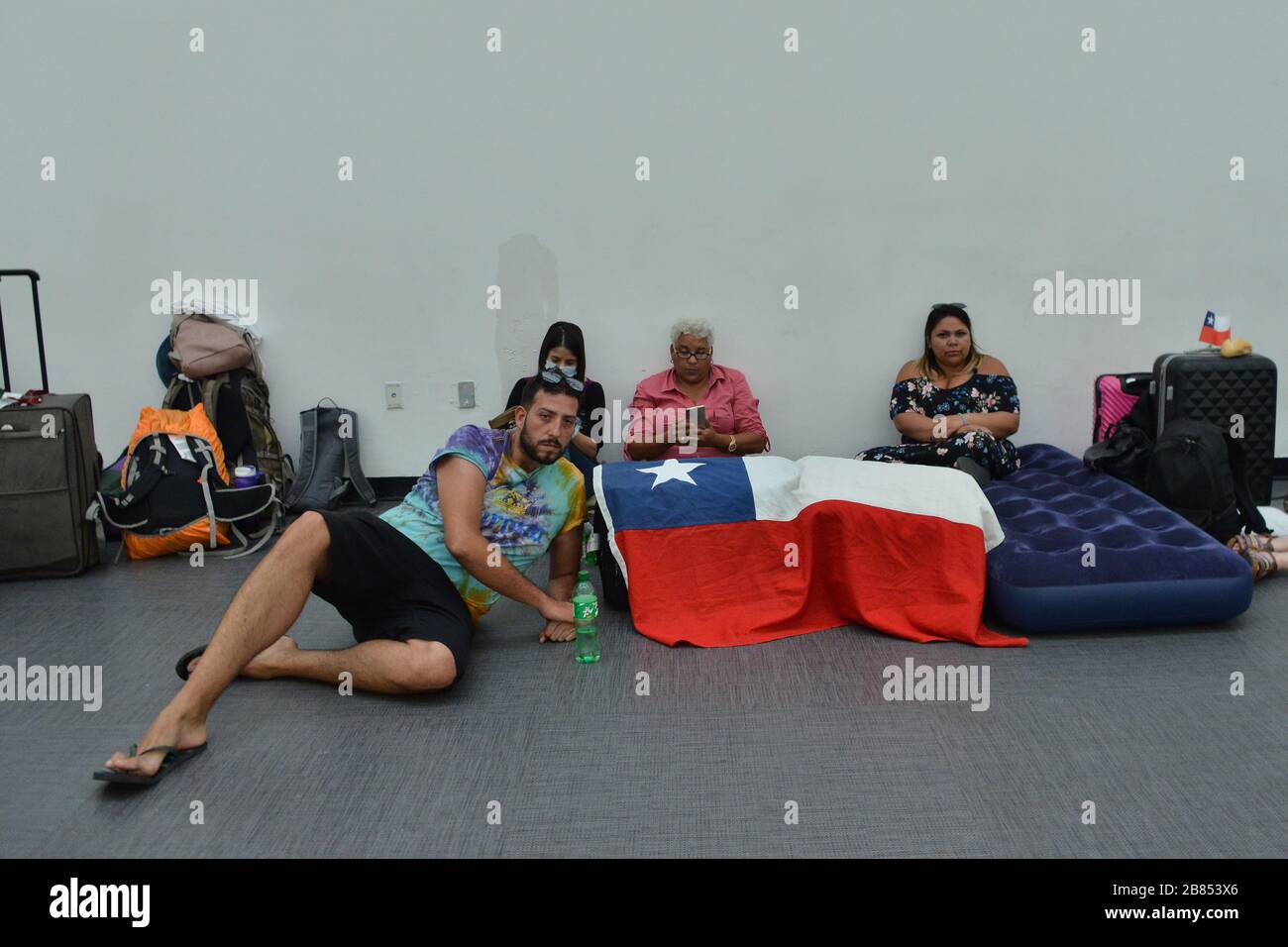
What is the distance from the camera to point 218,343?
15.2ft

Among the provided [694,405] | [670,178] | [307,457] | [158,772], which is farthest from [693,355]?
[158,772]

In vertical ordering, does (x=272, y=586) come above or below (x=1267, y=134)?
below

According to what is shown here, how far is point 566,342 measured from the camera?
4.43 meters

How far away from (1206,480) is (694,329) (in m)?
1.99

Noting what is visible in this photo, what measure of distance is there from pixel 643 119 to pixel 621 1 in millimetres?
493

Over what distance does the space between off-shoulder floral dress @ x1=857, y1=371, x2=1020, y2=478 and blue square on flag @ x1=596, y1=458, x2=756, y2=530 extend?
93 cm

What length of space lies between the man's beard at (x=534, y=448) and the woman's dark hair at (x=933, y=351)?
2.20 m

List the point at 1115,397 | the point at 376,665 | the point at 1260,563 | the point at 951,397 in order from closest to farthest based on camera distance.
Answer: the point at 376,665, the point at 1260,563, the point at 951,397, the point at 1115,397

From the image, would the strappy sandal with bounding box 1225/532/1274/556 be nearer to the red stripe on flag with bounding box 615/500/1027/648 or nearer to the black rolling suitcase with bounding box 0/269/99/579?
the red stripe on flag with bounding box 615/500/1027/648

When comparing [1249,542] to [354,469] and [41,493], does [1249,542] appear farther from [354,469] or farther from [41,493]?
[41,493]

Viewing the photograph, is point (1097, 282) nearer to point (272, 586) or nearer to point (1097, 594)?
point (1097, 594)

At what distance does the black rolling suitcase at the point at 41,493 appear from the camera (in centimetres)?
383

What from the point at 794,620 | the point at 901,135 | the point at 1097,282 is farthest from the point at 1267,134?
the point at 794,620

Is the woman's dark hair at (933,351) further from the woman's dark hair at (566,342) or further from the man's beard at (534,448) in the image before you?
the man's beard at (534,448)
